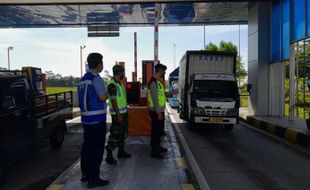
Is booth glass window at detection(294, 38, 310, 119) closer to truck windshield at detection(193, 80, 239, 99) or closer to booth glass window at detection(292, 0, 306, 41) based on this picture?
booth glass window at detection(292, 0, 306, 41)

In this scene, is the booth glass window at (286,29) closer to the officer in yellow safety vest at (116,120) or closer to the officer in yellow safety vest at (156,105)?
the officer in yellow safety vest at (156,105)

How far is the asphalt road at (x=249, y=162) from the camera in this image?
6.81 meters

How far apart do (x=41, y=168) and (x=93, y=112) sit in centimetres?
290

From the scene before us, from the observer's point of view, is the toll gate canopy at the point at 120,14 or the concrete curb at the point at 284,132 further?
the toll gate canopy at the point at 120,14

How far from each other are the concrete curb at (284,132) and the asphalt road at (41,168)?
Answer: 19.7 feet

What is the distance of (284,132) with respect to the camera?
12859 mm

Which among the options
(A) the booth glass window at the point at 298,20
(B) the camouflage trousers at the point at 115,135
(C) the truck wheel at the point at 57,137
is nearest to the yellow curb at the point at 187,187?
(B) the camouflage trousers at the point at 115,135

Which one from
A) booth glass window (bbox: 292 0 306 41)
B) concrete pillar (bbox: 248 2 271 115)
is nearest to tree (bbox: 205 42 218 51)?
concrete pillar (bbox: 248 2 271 115)

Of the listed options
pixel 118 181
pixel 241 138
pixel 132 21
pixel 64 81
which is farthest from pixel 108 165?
pixel 64 81

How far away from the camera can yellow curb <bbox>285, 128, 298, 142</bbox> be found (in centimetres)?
1191

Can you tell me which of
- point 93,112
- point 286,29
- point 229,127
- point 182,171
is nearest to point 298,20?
point 286,29

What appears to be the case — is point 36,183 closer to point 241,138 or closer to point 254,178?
point 254,178

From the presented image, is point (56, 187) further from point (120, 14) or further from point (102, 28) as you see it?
point (102, 28)

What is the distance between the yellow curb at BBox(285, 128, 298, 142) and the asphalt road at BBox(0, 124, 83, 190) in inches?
240
